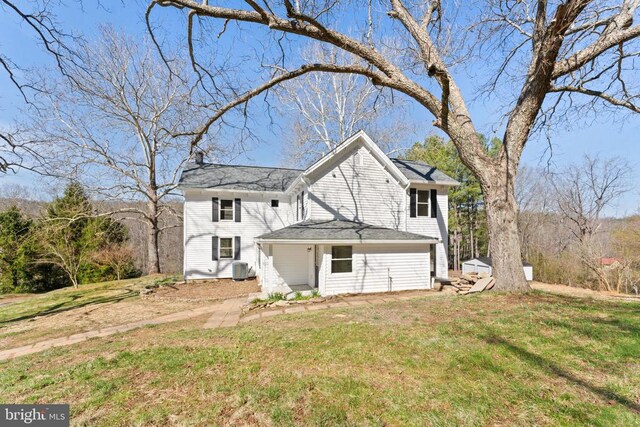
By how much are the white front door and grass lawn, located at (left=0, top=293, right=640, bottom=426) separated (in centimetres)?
663

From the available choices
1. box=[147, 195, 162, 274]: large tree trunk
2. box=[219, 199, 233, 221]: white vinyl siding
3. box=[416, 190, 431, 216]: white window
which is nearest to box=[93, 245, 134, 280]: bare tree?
box=[147, 195, 162, 274]: large tree trunk

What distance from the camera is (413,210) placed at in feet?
48.4

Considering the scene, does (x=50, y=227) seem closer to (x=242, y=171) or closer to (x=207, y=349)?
(x=242, y=171)

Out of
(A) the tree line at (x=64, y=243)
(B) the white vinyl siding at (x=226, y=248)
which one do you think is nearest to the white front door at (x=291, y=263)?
(B) the white vinyl siding at (x=226, y=248)

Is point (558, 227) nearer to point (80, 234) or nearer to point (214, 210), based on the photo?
point (214, 210)

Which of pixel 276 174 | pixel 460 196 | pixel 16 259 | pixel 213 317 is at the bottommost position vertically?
pixel 213 317

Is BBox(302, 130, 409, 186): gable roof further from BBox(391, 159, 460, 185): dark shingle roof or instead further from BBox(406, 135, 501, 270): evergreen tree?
BBox(406, 135, 501, 270): evergreen tree

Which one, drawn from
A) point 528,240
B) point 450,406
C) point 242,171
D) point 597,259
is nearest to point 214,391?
point 450,406

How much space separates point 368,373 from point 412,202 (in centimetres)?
1241

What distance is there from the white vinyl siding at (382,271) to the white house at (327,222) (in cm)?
4

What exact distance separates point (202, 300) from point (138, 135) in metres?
14.8

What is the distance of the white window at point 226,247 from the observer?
1571 cm

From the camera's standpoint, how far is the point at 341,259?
11078 millimetres

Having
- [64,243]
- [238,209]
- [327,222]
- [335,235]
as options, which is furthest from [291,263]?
[64,243]
